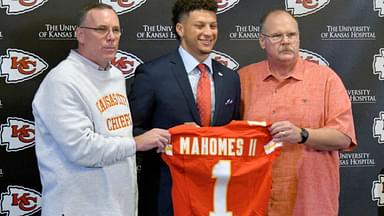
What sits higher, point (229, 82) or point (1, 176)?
point (229, 82)

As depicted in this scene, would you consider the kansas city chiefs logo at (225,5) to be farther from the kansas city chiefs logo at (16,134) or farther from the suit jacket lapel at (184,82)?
the kansas city chiefs logo at (16,134)

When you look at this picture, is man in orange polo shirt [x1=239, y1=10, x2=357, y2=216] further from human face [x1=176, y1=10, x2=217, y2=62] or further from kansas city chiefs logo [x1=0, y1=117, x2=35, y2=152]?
kansas city chiefs logo [x1=0, y1=117, x2=35, y2=152]

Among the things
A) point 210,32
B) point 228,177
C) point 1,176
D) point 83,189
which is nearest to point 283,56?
point 210,32

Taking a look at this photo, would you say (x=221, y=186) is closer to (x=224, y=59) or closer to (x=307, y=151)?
(x=307, y=151)

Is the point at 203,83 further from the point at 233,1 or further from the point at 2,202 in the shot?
the point at 2,202

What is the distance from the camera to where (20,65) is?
2496mm

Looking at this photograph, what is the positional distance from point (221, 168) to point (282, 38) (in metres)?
0.59

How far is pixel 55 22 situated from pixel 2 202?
2.90ft

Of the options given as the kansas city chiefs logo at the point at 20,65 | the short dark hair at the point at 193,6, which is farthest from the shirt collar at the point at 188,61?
the kansas city chiefs logo at the point at 20,65

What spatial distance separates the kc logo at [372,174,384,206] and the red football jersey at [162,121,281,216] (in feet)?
3.42

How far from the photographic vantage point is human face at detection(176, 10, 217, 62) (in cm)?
210

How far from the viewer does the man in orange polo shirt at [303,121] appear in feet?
7.03

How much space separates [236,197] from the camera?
2.03 metres

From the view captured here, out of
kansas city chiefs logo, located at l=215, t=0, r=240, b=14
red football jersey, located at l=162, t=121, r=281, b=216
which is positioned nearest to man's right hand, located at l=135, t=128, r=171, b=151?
red football jersey, located at l=162, t=121, r=281, b=216
